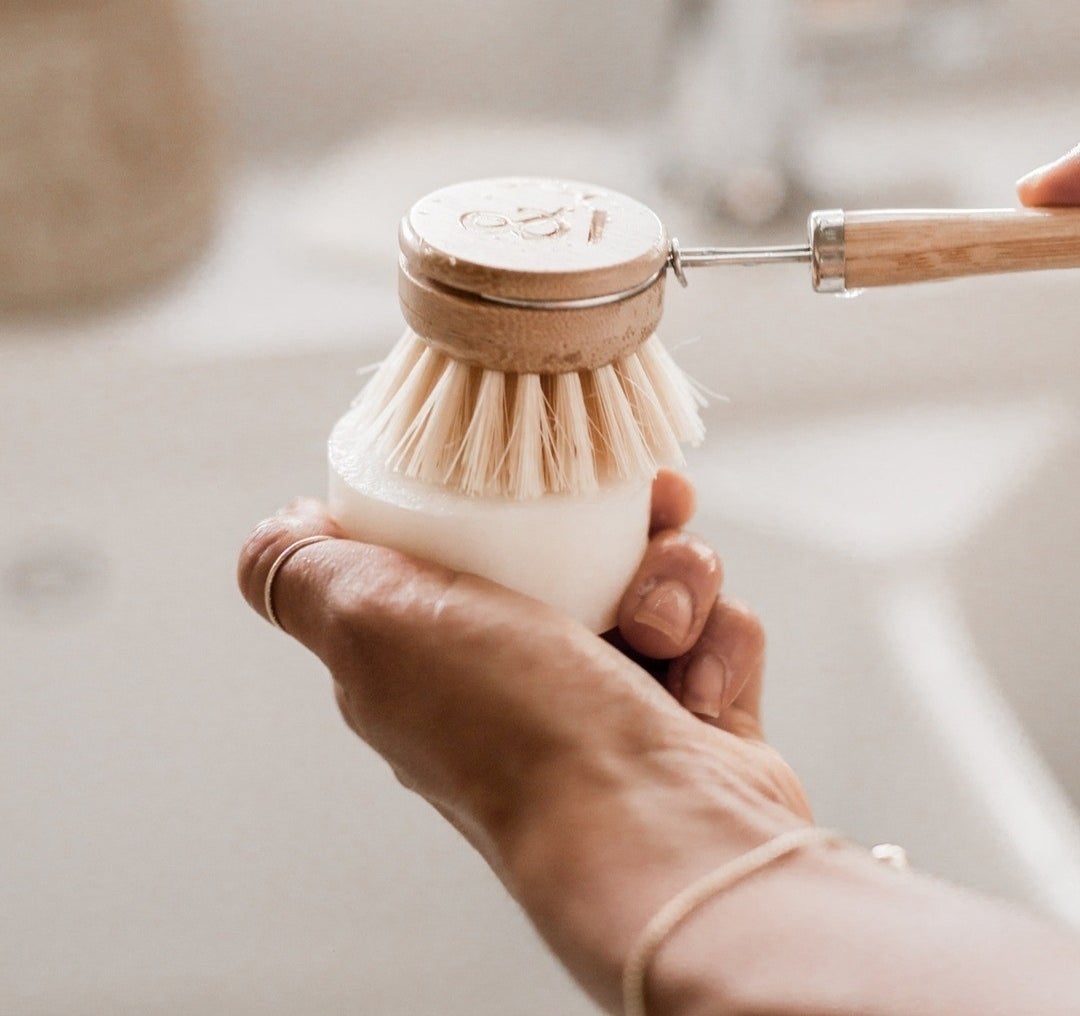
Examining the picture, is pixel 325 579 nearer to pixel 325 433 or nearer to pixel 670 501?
pixel 670 501

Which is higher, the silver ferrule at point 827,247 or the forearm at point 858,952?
the silver ferrule at point 827,247

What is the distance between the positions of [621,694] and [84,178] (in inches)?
24.9

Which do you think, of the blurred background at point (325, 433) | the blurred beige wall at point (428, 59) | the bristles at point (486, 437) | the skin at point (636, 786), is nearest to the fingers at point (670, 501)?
the skin at point (636, 786)

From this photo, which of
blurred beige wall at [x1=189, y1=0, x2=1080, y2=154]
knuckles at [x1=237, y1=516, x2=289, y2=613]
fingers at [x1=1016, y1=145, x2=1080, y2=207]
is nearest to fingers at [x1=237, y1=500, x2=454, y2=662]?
knuckles at [x1=237, y1=516, x2=289, y2=613]

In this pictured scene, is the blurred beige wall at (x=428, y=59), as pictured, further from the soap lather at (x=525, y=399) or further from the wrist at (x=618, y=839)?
the wrist at (x=618, y=839)

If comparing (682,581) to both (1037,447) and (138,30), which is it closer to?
(1037,447)

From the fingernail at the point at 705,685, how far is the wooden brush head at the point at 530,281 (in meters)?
0.15

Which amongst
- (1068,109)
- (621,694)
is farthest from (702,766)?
(1068,109)

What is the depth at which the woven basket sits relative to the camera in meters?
0.83

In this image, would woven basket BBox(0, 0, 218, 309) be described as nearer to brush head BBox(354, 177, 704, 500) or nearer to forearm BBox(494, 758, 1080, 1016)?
brush head BBox(354, 177, 704, 500)

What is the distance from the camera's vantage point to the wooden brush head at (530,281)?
0.40 meters

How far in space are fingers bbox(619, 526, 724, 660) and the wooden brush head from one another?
4.1 inches

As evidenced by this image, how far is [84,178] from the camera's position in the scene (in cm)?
87

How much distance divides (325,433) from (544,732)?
1.68ft
